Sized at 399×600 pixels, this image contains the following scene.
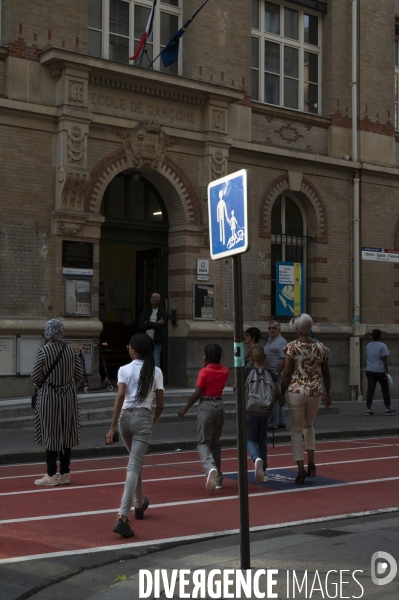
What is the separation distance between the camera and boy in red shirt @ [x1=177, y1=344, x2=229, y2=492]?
1027cm

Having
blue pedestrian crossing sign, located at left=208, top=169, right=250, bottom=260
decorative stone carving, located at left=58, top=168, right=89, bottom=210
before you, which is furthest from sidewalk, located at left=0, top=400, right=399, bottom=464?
blue pedestrian crossing sign, located at left=208, top=169, right=250, bottom=260

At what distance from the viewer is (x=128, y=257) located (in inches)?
896

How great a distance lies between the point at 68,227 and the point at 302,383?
859cm

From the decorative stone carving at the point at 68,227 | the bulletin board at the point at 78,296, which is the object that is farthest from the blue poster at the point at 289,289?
the decorative stone carving at the point at 68,227

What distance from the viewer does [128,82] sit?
1927cm

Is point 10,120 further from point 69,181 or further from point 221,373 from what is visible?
point 221,373

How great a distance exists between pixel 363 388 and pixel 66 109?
415 inches

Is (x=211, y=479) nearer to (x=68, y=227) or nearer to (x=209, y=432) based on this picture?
(x=209, y=432)

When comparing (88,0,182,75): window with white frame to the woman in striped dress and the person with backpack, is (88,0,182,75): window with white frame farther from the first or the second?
the person with backpack

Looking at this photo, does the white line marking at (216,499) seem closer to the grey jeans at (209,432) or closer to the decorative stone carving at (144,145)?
→ the grey jeans at (209,432)

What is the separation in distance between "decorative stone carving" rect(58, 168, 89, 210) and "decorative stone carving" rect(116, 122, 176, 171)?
56.5 inches

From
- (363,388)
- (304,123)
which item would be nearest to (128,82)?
(304,123)

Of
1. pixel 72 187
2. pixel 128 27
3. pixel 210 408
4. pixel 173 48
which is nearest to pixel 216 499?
pixel 210 408

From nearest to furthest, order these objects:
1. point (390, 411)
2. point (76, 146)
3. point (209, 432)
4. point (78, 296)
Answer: point (209, 432) < point (76, 146) < point (78, 296) < point (390, 411)
